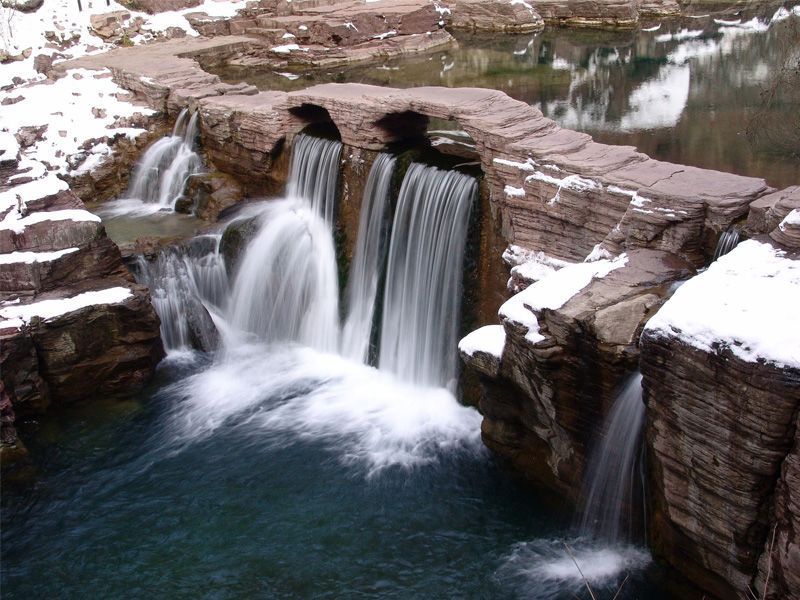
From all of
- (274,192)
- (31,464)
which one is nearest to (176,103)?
(274,192)

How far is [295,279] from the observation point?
48.7ft

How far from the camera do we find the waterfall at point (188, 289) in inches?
567

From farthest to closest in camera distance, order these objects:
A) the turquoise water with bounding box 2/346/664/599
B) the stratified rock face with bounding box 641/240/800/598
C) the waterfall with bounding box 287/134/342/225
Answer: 1. the waterfall with bounding box 287/134/342/225
2. the turquoise water with bounding box 2/346/664/599
3. the stratified rock face with bounding box 641/240/800/598

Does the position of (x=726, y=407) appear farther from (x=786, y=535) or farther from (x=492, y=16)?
(x=492, y=16)

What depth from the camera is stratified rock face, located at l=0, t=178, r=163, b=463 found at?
1234 cm

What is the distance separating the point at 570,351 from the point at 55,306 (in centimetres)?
813

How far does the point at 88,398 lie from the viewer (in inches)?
513

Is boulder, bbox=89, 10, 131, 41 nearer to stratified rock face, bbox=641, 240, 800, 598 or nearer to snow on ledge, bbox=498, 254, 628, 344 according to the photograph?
snow on ledge, bbox=498, 254, 628, 344

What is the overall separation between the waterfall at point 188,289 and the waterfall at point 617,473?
7.58 meters

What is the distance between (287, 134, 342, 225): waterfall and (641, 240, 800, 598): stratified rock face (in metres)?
8.65

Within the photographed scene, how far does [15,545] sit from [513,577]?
243 inches

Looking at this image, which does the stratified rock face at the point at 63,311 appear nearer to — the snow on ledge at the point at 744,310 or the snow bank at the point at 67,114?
the snow bank at the point at 67,114

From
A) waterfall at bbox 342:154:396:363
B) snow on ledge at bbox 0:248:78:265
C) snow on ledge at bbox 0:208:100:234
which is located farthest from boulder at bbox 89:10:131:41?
waterfall at bbox 342:154:396:363

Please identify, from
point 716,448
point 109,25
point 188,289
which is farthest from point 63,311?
point 109,25
